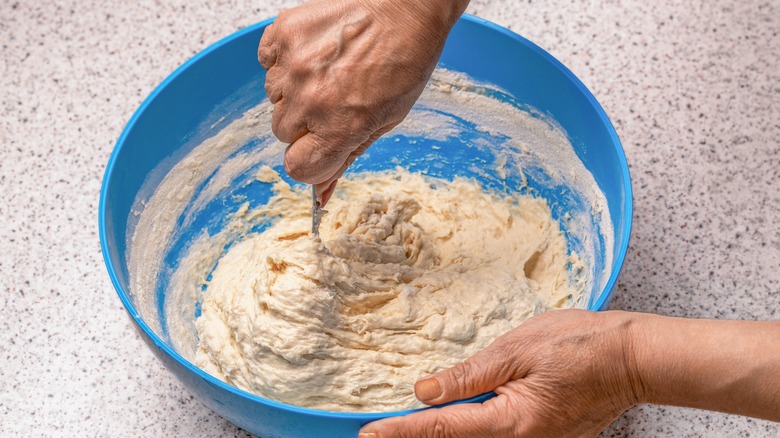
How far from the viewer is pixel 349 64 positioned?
1.15m

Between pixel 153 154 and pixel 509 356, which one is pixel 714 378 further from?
pixel 153 154

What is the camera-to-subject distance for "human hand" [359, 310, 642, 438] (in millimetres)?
1159

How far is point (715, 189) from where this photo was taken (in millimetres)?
1789

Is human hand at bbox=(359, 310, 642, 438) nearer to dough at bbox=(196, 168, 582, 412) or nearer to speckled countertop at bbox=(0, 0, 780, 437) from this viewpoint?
dough at bbox=(196, 168, 582, 412)

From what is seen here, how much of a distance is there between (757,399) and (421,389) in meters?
A: 0.48

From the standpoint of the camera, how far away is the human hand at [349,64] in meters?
1.16

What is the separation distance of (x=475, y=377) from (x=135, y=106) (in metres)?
1.19

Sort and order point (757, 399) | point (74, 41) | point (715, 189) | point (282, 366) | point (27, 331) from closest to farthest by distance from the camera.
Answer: point (757, 399), point (282, 366), point (27, 331), point (715, 189), point (74, 41)

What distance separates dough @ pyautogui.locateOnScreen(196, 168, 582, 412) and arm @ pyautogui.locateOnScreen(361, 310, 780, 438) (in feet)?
0.87

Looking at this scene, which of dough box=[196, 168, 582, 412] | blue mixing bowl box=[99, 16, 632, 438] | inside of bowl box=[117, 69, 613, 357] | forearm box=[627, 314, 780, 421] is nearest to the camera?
forearm box=[627, 314, 780, 421]

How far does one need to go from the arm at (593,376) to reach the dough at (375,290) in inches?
10.4

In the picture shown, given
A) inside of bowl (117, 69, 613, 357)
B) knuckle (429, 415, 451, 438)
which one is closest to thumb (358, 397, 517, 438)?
knuckle (429, 415, 451, 438)

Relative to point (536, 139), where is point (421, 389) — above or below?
below

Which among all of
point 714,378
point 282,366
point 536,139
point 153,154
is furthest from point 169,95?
point 714,378
